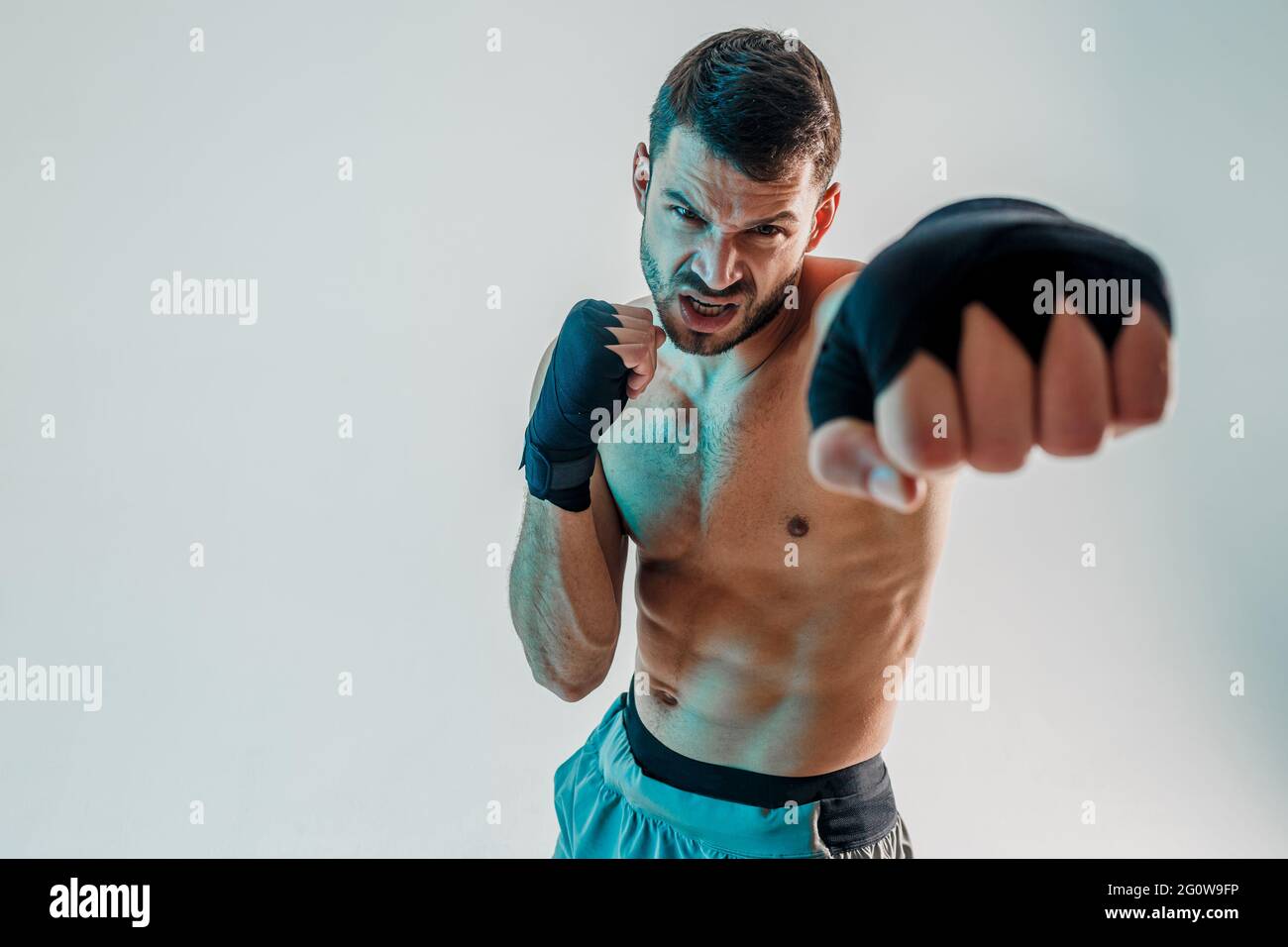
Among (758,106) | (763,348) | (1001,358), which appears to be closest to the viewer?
(1001,358)

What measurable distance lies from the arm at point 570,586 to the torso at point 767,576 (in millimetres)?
26

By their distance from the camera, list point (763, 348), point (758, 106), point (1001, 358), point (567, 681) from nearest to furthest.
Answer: point (1001, 358) → point (758, 106) → point (763, 348) → point (567, 681)

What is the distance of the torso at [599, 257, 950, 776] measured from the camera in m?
0.99

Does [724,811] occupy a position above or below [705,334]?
below

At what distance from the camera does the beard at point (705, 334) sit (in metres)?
0.95

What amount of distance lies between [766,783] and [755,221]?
21.0 inches

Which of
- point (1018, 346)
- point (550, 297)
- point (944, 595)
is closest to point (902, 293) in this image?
point (1018, 346)

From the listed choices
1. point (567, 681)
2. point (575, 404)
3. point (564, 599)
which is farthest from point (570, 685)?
point (575, 404)

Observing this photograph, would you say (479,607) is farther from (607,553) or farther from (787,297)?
(787,297)

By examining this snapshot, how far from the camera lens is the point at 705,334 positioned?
3.18ft

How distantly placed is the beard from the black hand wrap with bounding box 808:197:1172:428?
1.58 feet

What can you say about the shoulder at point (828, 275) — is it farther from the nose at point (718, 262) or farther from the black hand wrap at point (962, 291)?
the black hand wrap at point (962, 291)

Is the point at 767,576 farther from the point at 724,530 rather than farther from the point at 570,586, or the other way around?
the point at 570,586
